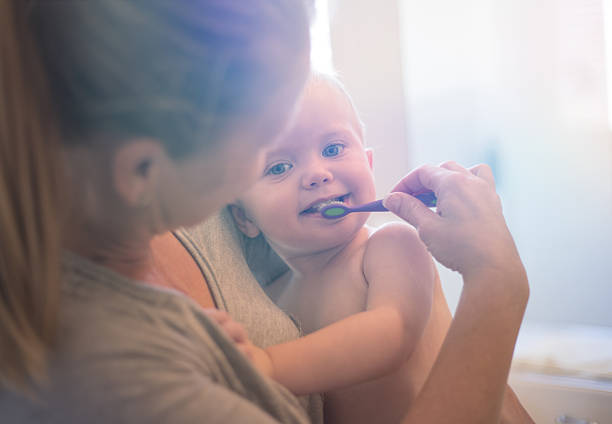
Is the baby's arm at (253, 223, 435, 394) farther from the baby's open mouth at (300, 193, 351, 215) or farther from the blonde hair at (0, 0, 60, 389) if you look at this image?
the blonde hair at (0, 0, 60, 389)

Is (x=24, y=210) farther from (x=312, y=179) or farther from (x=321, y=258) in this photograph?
(x=321, y=258)

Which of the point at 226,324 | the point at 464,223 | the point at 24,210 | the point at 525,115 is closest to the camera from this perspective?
the point at 24,210

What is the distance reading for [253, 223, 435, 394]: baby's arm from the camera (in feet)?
2.00

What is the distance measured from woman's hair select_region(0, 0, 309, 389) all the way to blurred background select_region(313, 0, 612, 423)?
2.40 feet

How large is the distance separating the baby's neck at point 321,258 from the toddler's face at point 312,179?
1.0 inches

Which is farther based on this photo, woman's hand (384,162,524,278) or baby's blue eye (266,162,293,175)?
baby's blue eye (266,162,293,175)

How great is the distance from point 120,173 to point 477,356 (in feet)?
1.34

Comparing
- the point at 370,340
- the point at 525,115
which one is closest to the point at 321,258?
the point at 370,340

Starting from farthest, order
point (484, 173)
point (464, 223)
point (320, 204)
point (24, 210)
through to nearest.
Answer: point (320, 204) < point (484, 173) < point (464, 223) < point (24, 210)

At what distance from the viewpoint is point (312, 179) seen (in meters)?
0.82

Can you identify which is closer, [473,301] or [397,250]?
[473,301]

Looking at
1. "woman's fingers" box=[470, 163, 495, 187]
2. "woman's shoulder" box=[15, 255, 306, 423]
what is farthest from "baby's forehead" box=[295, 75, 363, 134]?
"woman's shoulder" box=[15, 255, 306, 423]

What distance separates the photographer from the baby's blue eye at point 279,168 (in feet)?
2.81

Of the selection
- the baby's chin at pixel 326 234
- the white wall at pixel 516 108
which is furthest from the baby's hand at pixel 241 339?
the white wall at pixel 516 108
